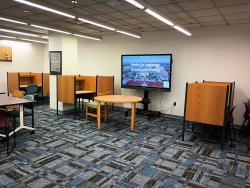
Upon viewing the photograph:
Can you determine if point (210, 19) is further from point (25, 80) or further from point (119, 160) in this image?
point (25, 80)

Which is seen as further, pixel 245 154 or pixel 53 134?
pixel 53 134

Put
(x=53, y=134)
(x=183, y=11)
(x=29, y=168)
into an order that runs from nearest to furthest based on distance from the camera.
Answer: (x=29, y=168) → (x=183, y=11) → (x=53, y=134)

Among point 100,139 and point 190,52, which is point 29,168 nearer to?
point 100,139

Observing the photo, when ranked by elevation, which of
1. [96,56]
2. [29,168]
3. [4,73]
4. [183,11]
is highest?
[183,11]

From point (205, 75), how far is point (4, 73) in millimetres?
8066

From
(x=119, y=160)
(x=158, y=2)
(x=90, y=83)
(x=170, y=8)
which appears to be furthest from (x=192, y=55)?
(x=119, y=160)

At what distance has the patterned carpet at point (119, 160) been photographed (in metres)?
2.87

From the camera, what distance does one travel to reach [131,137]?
15.4 feet

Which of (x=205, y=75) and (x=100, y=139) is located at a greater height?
(x=205, y=75)

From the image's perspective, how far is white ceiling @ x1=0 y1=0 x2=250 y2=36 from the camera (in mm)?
3967

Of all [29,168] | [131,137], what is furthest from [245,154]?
[29,168]

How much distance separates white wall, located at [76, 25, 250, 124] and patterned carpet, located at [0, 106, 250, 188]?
66.6 inches

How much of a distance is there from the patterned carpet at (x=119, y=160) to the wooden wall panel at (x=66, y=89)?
3.67 feet

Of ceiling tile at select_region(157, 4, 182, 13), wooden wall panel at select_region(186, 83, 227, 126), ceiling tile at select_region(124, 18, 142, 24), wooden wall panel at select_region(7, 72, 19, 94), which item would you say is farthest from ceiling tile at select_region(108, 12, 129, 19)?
wooden wall panel at select_region(7, 72, 19, 94)
